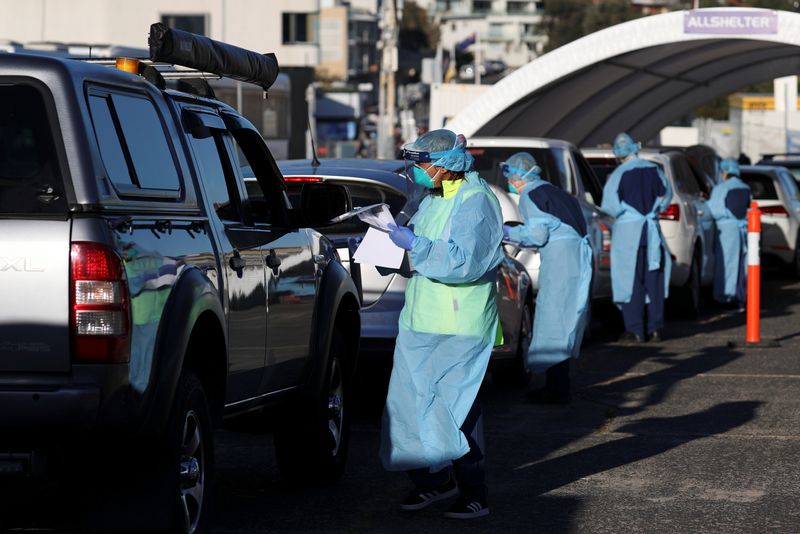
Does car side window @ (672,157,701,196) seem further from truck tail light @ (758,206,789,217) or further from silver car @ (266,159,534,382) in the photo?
silver car @ (266,159,534,382)

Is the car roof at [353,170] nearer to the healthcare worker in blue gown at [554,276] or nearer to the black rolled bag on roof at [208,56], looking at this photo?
the healthcare worker in blue gown at [554,276]

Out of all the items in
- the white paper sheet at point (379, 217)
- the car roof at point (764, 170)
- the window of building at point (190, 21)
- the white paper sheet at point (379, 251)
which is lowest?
the white paper sheet at point (379, 251)

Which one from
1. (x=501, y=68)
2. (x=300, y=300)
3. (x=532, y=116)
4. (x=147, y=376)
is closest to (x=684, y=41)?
(x=532, y=116)

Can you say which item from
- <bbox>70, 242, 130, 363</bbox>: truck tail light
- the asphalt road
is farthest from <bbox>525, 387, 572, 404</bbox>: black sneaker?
<bbox>70, 242, 130, 363</bbox>: truck tail light

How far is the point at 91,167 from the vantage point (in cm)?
532

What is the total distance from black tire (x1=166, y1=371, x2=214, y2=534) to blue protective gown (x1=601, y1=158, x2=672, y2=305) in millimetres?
9119

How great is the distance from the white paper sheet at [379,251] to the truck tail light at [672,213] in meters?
10.3

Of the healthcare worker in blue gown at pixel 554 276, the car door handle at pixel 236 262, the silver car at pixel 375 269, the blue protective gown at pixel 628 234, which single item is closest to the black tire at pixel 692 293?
the blue protective gown at pixel 628 234

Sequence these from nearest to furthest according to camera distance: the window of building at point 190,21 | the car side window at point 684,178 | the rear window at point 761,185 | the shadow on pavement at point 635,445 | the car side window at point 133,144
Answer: the car side window at point 133,144, the shadow on pavement at point 635,445, the car side window at point 684,178, the rear window at point 761,185, the window of building at point 190,21

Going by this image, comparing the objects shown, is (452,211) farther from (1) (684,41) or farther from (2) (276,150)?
(2) (276,150)

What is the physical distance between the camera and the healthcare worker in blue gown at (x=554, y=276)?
11109 millimetres

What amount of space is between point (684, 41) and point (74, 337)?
71.1 ft

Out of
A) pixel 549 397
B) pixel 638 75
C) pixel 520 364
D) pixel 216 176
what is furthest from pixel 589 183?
pixel 638 75

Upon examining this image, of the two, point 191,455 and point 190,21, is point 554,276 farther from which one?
point 190,21
